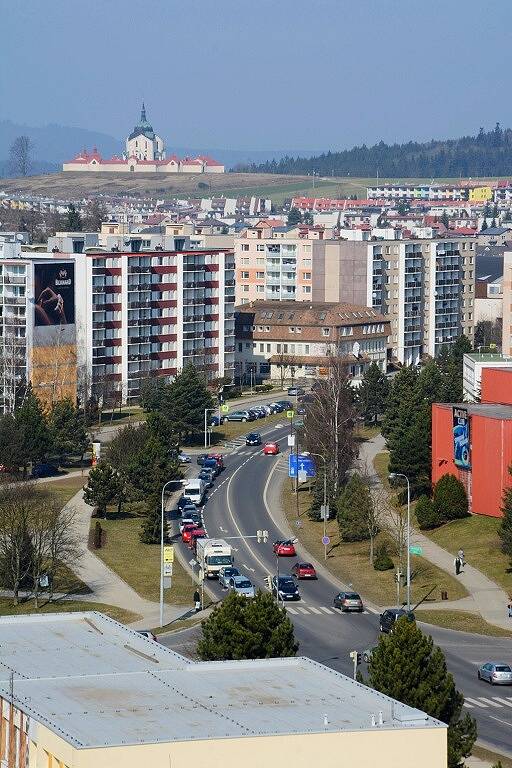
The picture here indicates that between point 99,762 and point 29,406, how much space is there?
90030 millimetres

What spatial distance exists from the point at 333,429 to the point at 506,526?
1036 inches

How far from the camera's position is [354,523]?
3991 inches

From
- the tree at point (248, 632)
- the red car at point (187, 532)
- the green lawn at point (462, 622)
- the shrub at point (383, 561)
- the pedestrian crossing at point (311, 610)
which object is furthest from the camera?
the red car at point (187, 532)

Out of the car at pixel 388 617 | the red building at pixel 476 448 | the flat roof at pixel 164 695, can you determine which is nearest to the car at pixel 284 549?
the red building at pixel 476 448

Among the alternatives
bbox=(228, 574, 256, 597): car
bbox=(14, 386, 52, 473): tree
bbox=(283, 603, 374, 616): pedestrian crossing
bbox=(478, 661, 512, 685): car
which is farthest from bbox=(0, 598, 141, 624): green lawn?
bbox=(14, 386, 52, 473): tree

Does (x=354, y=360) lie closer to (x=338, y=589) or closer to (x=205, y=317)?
(x=205, y=317)

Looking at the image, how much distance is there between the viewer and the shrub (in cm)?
9531

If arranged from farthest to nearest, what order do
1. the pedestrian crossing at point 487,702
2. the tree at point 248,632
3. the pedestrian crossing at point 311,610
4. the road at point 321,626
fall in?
1. the pedestrian crossing at point 311,610
2. the road at point 321,626
3. the pedestrian crossing at point 487,702
4. the tree at point 248,632

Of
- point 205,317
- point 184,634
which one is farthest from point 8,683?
point 205,317

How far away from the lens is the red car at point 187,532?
105 meters

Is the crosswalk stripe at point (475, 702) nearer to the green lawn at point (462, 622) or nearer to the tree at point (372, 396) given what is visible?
the green lawn at point (462, 622)

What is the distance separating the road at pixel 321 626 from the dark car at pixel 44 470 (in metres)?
10.2

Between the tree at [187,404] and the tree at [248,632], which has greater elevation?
the tree at [248,632]

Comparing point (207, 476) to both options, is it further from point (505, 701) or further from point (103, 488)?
point (505, 701)
